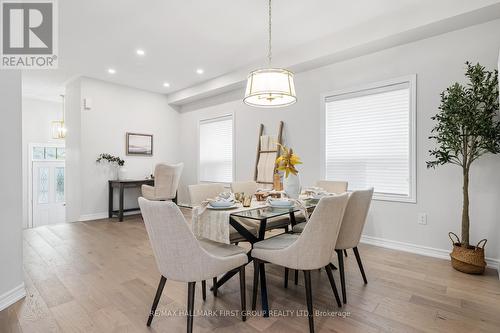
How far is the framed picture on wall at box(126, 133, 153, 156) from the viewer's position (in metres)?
5.63

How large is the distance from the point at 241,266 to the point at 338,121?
9.16ft

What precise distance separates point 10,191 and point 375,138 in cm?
390

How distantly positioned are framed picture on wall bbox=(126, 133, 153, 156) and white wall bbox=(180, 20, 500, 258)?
3357mm

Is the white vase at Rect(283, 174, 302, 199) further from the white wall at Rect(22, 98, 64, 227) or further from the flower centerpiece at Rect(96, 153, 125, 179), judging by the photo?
the white wall at Rect(22, 98, 64, 227)

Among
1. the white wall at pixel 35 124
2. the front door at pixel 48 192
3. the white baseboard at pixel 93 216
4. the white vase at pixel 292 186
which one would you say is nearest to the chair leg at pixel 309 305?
the white vase at pixel 292 186

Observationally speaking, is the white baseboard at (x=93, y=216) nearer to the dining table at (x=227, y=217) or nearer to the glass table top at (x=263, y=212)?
the dining table at (x=227, y=217)

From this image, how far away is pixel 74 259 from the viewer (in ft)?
9.80

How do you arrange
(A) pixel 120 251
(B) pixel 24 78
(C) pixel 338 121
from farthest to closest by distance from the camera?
(B) pixel 24 78 → (C) pixel 338 121 → (A) pixel 120 251

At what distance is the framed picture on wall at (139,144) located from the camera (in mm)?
5632

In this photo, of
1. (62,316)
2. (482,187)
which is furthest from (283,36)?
(62,316)

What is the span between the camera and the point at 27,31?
3199mm

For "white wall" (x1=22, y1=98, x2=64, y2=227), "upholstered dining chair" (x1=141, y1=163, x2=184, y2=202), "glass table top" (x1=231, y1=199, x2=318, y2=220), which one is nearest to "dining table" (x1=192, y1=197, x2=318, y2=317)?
"glass table top" (x1=231, y1=199, x2=318, y2=220)

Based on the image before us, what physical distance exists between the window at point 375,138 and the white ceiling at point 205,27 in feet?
2.71

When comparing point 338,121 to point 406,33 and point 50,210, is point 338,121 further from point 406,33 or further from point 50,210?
point 50,210
